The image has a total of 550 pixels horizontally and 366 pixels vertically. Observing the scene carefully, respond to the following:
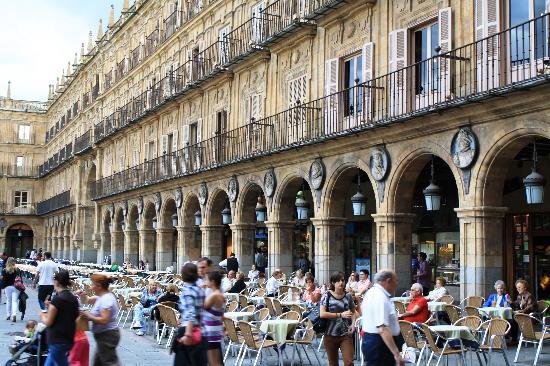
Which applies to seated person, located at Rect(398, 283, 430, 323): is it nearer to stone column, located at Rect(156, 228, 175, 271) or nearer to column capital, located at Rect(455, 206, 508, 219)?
column capital, located at Rect(455, 206, 508, 219)

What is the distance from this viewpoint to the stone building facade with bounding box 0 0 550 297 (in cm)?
1439

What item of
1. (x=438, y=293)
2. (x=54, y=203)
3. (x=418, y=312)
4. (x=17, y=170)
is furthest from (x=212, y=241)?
(x=17, y=170)

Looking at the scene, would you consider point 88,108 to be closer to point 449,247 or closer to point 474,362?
point 449,247

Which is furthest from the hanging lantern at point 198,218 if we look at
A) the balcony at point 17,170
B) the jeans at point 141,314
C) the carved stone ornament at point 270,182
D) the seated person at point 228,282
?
the balcony at point 17,170

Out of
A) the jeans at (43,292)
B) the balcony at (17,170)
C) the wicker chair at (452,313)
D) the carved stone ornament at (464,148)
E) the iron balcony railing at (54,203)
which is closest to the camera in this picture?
the wicker chair at (452,313)

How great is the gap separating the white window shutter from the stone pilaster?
10578 millimetres

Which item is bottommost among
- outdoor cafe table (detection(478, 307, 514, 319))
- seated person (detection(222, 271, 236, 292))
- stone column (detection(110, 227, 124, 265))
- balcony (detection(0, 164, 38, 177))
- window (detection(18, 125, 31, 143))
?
outdoor cafe table (detection(478, 307, 514, 319))

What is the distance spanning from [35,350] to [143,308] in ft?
22.7

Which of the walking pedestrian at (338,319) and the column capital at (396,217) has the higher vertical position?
the column capital at (396,217)

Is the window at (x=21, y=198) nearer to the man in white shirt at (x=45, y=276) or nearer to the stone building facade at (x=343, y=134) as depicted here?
the stone building facade at (x=343, y=134)

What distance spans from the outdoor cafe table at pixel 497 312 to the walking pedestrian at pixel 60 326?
7587 mm

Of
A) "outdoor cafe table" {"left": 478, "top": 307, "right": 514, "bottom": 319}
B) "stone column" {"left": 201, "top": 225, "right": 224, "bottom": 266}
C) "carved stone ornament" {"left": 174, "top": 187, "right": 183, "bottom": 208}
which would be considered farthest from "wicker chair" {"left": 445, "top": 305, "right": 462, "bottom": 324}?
"carved stone ornament" {"left": 174, "top": 187, "right": 183, "bottom": 208}

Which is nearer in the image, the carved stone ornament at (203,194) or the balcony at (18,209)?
the carved stone ornament at (203,194)

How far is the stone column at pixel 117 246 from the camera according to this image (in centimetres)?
4058
